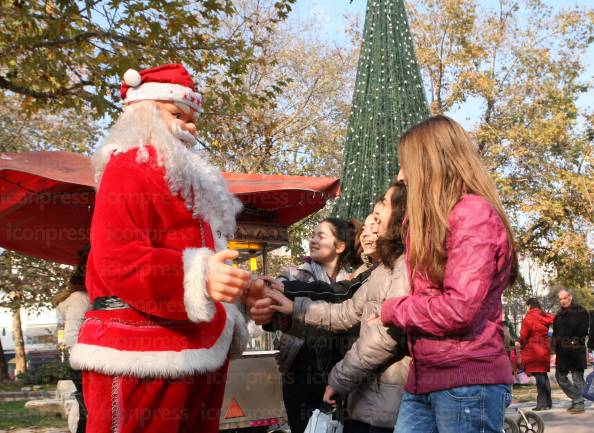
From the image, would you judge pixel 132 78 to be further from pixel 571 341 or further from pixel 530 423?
pixel 571 341

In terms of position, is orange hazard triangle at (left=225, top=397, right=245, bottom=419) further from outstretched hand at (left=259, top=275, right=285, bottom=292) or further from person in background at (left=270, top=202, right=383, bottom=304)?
outstretched hand at (left=259, top=275, right=285, bottom=292)

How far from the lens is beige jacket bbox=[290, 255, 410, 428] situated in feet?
12.1

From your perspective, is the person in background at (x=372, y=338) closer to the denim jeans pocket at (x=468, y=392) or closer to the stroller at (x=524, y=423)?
the denim jeans pocket at (x=468, y=392)

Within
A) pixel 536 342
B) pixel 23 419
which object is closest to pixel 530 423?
pixel 536 342

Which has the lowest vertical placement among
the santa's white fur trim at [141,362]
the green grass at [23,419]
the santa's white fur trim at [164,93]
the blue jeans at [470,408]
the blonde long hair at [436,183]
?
the green grass at [23,419]

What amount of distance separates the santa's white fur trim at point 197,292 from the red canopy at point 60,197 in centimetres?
396

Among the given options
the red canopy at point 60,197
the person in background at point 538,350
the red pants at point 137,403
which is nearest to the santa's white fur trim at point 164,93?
the red pants at point 137,403

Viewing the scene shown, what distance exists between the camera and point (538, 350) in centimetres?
1334

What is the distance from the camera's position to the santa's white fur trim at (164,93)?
3.54m

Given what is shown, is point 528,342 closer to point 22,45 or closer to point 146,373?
point 22,45

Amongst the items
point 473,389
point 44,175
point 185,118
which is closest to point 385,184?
point 44,175

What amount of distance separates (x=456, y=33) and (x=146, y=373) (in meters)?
24.2

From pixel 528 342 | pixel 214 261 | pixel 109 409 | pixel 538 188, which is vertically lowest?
pixel 528 342

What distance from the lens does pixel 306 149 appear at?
25250 mm
